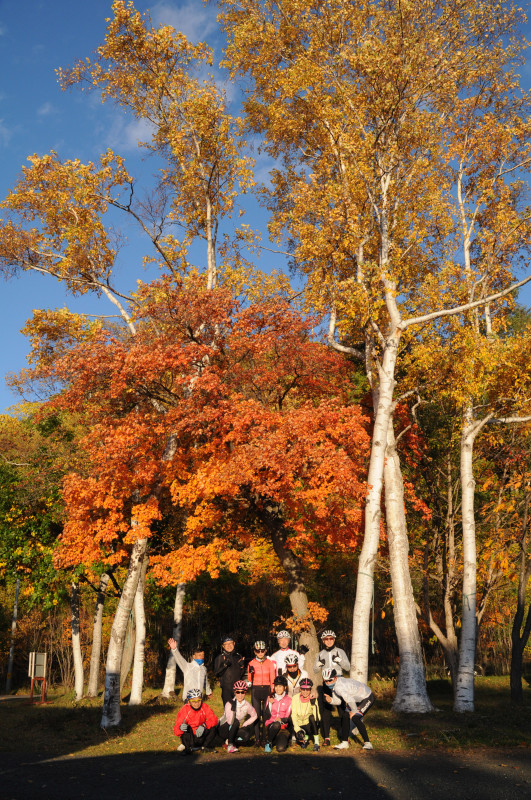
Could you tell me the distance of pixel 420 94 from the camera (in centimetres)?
1645

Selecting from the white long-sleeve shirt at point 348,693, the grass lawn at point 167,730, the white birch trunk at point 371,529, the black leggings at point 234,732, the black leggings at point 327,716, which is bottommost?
the grass lawn at point 167,730

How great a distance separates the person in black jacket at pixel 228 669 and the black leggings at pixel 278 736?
1.27 m

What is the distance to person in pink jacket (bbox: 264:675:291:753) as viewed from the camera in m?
9.46

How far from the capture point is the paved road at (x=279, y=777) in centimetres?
668

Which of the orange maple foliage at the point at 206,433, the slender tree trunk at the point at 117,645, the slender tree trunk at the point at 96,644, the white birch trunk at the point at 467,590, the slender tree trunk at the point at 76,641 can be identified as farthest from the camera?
the slender tree trunk at the point at 96,644

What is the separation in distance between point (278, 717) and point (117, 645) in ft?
19.6

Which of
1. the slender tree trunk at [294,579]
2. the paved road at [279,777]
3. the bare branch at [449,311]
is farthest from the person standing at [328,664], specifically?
the bare branch at [449,311]

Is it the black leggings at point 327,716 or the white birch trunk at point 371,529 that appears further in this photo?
the white birch trunk at point 371,529

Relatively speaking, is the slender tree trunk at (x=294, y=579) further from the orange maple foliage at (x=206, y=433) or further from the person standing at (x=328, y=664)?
the person standing at (x=328, y=664)

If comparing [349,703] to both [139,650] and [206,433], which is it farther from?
[139,650]

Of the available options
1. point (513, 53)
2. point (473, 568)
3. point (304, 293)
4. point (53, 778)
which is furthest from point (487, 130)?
point (53, 778)

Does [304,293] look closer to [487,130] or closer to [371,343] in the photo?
[371,343]

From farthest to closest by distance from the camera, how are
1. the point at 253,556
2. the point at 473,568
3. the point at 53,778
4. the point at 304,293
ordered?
the point at 253,556, the point at 304,293, the point at 473,568, the point at 53,778

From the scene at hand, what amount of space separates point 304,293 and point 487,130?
266 inches
